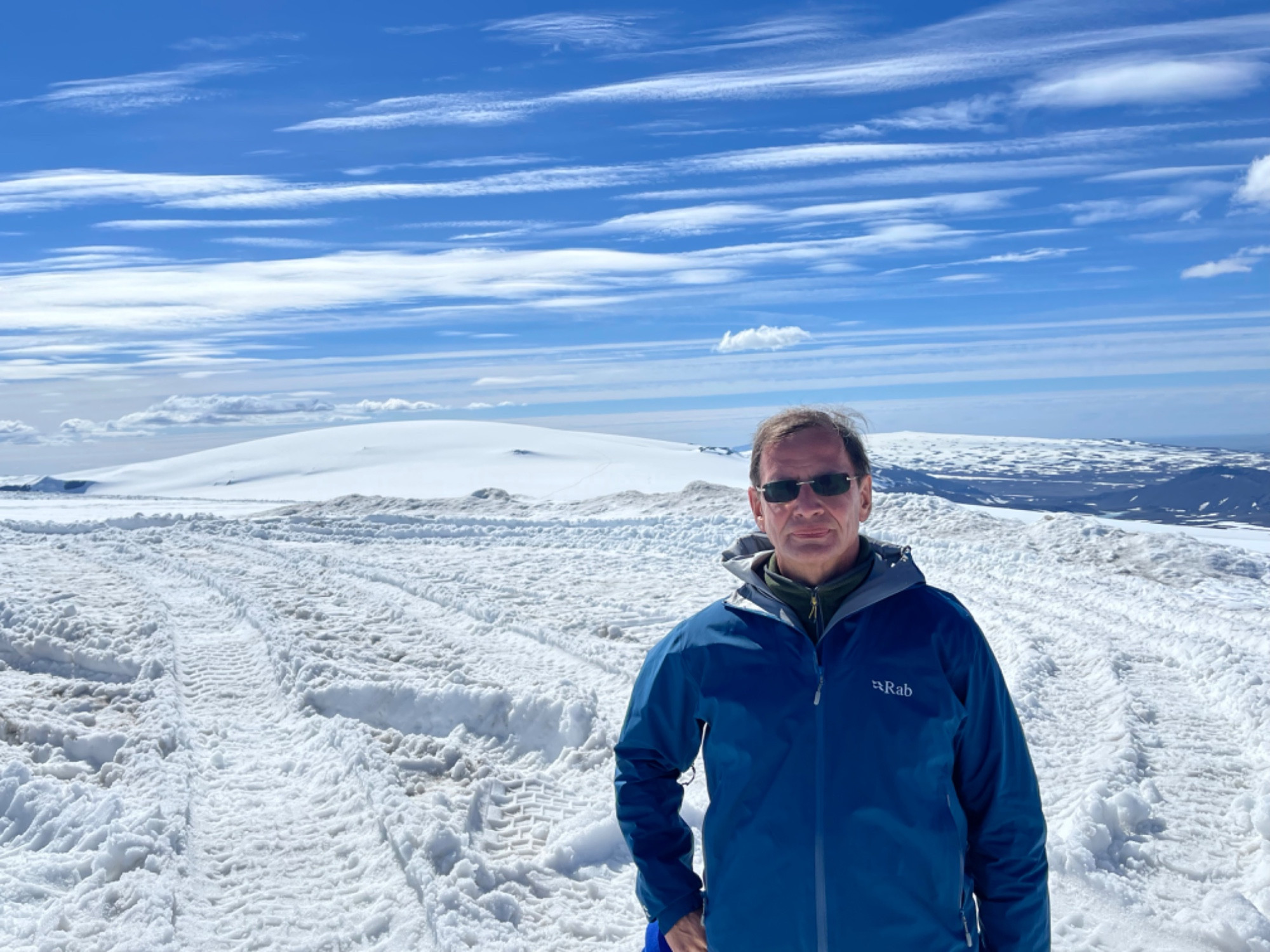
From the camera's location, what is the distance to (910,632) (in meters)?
2.01

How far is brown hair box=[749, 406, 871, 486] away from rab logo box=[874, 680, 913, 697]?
0.49 meters

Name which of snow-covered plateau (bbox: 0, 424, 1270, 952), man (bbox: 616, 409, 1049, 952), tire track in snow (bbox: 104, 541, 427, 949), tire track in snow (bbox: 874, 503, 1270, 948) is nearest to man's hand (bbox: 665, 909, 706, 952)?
man (bbox: 616, 409, 1049, 952)

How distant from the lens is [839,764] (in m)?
1.95

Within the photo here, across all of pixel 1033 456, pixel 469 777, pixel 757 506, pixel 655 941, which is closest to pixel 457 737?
pixel 469 777

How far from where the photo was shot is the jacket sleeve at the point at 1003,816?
2.01m

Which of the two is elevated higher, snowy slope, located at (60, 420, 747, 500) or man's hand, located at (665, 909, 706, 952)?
man's hand, located at (665, 909, 706, 952)

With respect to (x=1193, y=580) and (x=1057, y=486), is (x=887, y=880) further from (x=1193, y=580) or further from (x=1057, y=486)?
(x=1057, y=486)

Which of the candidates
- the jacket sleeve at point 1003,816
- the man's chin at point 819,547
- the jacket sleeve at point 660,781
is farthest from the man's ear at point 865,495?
the jacket sleeve at point 660,781

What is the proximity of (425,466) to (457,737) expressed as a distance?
36894 millimetres

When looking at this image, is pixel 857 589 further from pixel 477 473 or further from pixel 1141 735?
pixel 477 473

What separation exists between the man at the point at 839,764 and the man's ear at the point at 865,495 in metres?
0.07

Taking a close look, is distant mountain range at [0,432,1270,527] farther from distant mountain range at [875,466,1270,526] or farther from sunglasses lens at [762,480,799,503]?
sunglasses lens at [762,480,799,503]

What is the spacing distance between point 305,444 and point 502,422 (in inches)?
451

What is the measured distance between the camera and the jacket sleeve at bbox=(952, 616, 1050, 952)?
6.58 feet
